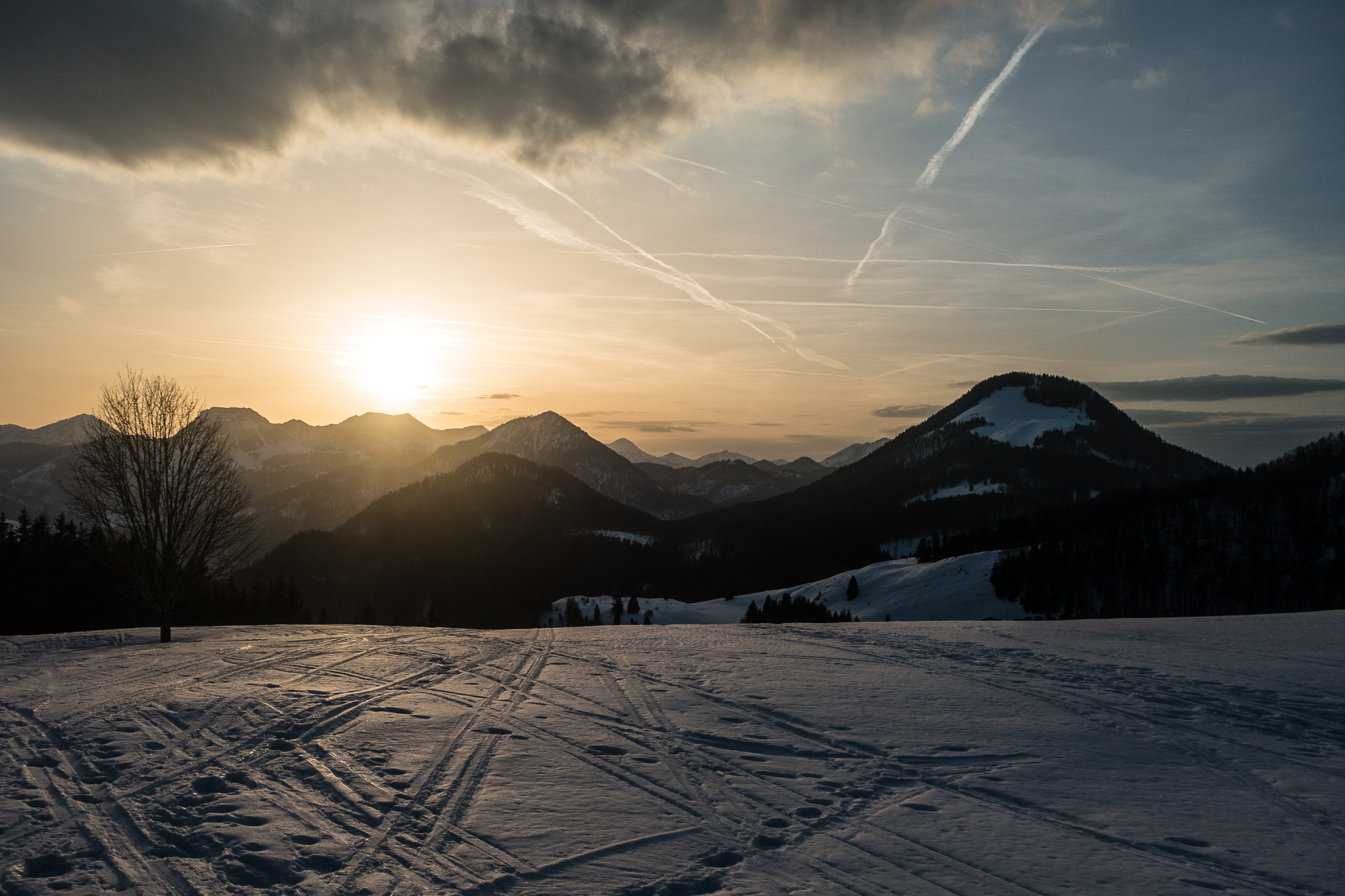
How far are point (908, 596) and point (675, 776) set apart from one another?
10112 cm

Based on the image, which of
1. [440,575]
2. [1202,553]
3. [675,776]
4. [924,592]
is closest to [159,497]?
[675,776]

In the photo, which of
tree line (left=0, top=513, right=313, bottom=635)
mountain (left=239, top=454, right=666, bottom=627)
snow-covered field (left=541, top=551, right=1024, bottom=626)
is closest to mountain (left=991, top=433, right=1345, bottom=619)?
snow-covered field (left=541, top=551, right=1024, bottom=626)

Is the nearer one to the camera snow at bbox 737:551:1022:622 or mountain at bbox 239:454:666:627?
snow at bbox 737:551:1022:622

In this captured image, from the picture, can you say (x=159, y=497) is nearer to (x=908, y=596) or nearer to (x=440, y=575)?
(x=908, y=596)

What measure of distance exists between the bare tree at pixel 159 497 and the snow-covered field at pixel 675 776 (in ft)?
23.5

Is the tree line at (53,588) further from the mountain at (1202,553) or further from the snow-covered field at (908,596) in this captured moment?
the mountain at (1202,553)

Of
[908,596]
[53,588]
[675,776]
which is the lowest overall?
[908,596]

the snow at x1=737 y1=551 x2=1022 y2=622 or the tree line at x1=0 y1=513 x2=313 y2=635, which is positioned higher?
the tree line at x1=0 y1=513 x2=313 y2=635

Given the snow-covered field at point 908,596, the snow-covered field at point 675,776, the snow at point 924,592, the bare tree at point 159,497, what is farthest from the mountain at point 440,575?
the snow-covered field at point 675,776

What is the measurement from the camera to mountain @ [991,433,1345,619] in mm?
100750

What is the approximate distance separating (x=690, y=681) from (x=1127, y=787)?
6.76 meters

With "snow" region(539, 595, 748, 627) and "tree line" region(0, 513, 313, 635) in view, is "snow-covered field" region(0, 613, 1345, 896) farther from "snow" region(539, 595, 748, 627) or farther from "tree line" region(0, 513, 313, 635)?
"snow" region(539, 595, 748, 627)

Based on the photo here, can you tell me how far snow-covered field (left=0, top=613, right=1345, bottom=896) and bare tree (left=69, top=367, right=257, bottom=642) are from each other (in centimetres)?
717

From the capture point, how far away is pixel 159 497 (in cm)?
2011
